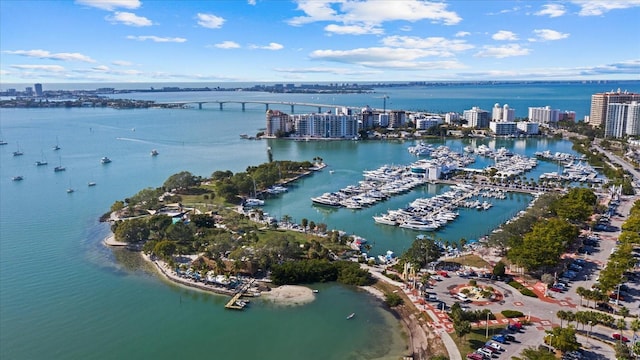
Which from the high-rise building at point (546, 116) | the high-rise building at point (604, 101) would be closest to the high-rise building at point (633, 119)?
the high-rise building at point (604, 101)

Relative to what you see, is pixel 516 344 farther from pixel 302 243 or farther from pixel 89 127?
pixel 89 127

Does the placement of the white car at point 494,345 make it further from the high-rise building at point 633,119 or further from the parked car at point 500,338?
the high-rise building at point 633,119

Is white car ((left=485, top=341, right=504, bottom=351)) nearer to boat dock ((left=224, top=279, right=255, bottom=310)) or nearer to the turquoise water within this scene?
the turquoise water

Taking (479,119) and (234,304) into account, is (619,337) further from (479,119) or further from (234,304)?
(479,119)

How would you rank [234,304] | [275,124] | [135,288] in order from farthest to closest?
[275,124]
[135,288]
[234,304]

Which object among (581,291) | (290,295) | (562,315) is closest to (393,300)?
(290,295)

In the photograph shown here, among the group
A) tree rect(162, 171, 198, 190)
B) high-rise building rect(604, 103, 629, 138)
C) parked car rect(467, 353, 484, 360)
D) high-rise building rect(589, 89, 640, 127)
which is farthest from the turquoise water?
high-rise building rect(589, 89, 640, 127)
